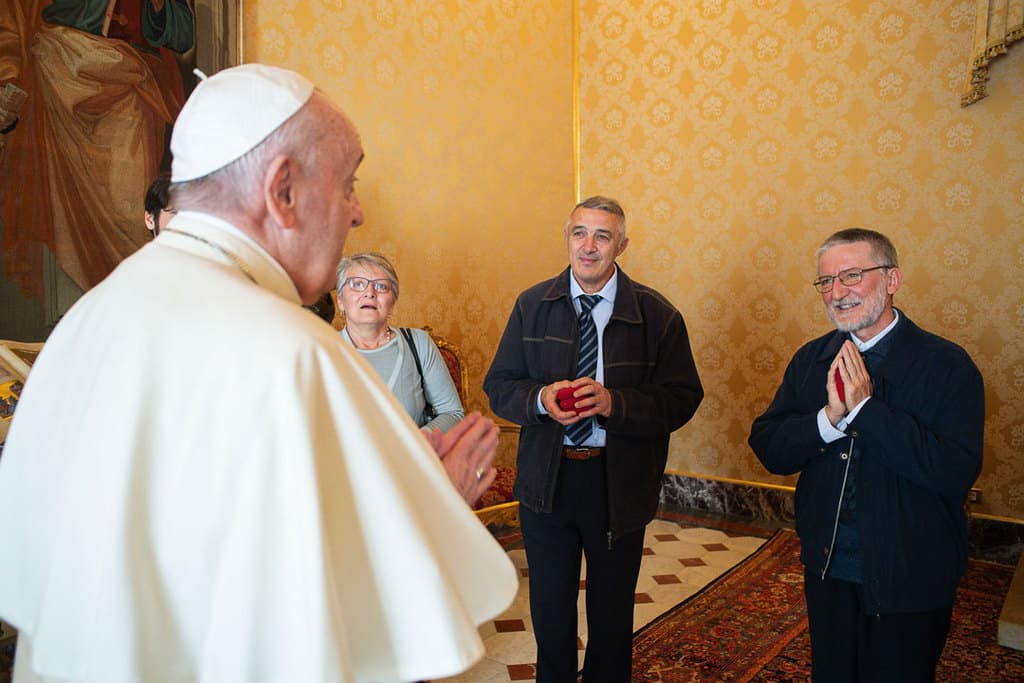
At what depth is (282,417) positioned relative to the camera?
941mm

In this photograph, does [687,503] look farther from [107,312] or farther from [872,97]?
[107,312]

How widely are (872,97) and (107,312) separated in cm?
589

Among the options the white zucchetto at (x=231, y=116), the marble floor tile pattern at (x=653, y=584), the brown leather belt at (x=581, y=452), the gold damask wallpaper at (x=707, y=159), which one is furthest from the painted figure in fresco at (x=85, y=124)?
the marble floor tile pattern at (x=653, y=584)

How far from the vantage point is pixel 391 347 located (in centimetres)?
333

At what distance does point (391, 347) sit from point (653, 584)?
2.54 metres

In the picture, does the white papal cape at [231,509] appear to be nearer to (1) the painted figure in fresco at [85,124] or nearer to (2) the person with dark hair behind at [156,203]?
(2) the person with dark hair behind at [156,203]

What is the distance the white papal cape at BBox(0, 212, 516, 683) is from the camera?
923 millimetres

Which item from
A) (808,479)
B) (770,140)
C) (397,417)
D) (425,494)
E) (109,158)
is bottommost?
(808,479)

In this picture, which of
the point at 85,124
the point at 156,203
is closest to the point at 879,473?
the point at 156,203

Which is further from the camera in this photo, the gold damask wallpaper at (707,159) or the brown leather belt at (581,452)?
the gold damask wallpaper at (707,159)

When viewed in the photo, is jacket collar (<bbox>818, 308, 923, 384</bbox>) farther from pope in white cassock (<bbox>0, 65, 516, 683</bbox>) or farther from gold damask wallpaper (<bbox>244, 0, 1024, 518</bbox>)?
gold damask wallpaper (<bbox>244, 0, 1024, 518</bbox>)

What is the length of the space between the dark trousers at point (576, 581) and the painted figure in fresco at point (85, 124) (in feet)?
8.02

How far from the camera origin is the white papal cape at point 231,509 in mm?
923

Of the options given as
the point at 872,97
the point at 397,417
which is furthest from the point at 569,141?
the point at 397,417
